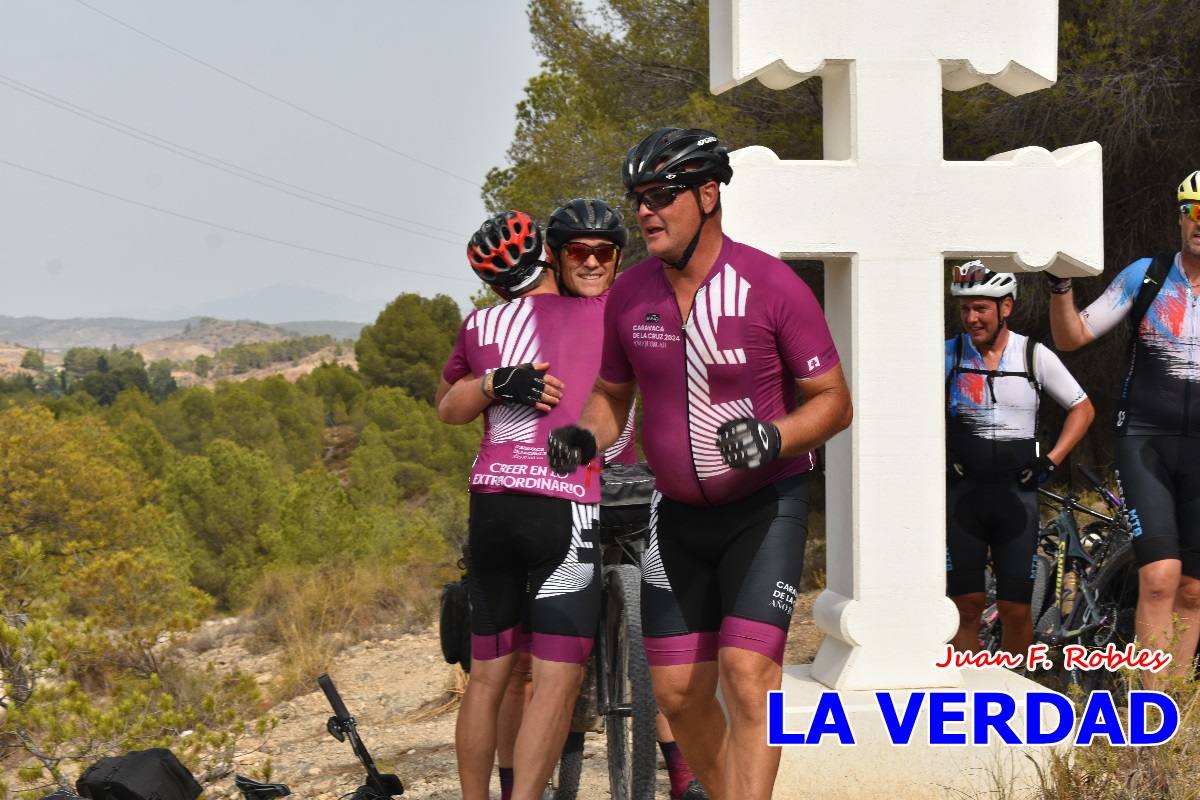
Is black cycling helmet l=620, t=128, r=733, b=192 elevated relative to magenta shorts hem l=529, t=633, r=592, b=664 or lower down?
elevated

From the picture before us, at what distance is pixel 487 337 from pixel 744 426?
145 cm

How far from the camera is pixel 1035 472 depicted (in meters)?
5.88

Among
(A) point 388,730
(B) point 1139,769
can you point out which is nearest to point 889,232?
(B) point 1139,769

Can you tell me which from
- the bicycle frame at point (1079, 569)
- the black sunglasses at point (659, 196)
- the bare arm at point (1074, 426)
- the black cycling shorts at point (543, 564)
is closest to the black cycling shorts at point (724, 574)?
the black cycling shorts at point (543, 564)

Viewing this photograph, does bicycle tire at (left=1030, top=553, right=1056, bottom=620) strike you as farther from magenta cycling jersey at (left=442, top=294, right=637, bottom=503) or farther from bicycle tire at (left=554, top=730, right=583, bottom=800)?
magenta cycling jersey at (left=442, top=294, right=637, bottom=503)

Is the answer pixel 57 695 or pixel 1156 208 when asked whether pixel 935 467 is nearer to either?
pixel 57 695

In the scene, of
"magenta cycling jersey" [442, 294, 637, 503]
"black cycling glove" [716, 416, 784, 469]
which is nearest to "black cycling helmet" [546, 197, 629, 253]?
"magenta cycling jersey" [442, 294, 637, 503]

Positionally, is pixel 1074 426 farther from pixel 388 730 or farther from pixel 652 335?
pixel 388 730

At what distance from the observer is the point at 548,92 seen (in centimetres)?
2130

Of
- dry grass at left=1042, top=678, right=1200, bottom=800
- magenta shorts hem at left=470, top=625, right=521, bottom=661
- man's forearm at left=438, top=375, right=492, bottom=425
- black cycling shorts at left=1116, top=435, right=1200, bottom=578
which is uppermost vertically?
man's forearm at left=438, top=375, right=492, bottom=425

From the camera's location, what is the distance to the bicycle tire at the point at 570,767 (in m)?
4.83

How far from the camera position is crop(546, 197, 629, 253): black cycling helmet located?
448cm

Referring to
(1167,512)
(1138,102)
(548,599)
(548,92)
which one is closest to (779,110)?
(1138,102)

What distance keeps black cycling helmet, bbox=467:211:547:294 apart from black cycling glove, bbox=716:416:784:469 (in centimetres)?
148
